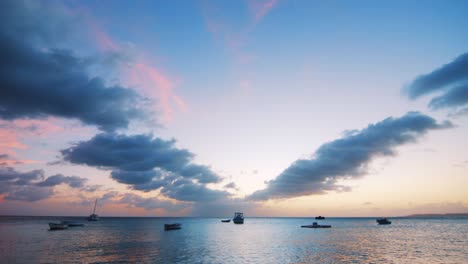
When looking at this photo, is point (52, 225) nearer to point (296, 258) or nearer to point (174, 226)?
point (174, 226)

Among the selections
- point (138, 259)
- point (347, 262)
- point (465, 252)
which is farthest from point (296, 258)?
point (465, 252)

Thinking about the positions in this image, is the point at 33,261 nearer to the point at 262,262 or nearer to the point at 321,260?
the point at 262,262

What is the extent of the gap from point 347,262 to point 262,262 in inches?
560

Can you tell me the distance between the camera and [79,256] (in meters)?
53.5

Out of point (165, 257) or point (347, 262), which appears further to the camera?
point (165, 257)

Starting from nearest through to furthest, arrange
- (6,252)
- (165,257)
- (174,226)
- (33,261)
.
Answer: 1. (33,261)
2. (165,257)
3. (6,252)
4. (174,226)

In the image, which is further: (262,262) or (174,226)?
(174,226)

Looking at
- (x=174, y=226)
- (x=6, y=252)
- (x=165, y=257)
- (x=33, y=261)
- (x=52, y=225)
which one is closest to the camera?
(x=33, y=261)

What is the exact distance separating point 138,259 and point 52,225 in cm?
10553

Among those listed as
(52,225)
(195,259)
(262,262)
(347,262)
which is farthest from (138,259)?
(52,225)

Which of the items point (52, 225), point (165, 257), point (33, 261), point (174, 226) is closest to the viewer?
point (33, 261)

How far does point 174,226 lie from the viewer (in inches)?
5546

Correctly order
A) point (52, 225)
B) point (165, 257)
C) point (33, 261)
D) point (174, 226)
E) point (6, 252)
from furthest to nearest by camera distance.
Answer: point (174, 226) → point (52, 225) → point (6, 252) → point (165, 257) → point (33, 261)

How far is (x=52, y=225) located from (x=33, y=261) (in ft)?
322
